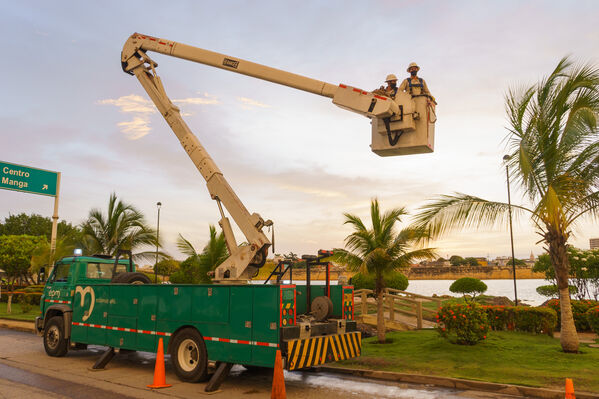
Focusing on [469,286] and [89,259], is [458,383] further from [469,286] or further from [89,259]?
[469,286]

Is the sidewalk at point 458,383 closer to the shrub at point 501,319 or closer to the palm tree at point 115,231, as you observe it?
the shrub at point 501,319

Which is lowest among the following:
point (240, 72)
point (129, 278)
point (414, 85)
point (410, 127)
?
point (129, 278)

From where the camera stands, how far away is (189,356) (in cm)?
1018

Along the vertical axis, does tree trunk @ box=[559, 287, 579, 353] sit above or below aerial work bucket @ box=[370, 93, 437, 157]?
below

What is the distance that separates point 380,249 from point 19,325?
677 inches

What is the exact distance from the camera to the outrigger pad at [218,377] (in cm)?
906

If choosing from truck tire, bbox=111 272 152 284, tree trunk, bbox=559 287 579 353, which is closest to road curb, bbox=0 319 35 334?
truck tire, bbox=111 272 152 284

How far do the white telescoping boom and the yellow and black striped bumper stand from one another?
2986 millimetres

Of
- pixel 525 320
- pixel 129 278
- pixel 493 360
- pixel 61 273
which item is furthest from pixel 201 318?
pixel 525 320

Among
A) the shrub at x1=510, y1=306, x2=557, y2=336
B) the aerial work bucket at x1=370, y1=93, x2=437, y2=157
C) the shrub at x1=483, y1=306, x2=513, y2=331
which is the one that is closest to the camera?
the aerial work bucket at x1=370, y1=93, x2=437, y2=157

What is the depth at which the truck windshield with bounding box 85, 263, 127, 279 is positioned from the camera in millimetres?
13609

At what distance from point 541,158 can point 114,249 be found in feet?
73.0

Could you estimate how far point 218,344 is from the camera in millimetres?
9492

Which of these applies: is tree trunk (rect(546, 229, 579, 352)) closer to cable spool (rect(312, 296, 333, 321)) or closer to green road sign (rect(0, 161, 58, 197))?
cable spool (rect(312, 296, 333, 321))
